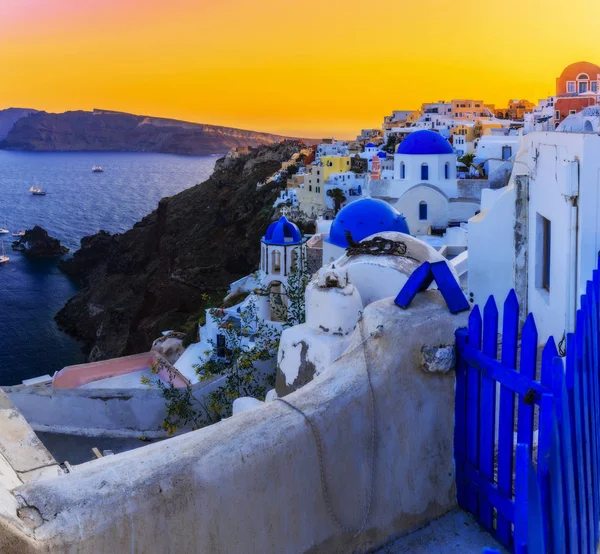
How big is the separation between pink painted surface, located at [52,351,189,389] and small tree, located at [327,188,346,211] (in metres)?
30.6

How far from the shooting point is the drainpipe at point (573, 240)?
19.7ft

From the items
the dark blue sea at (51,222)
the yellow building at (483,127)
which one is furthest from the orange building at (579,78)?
the dark blue sea at (51,222)

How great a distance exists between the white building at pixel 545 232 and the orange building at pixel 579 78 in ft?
179

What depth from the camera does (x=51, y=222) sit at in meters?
95.4

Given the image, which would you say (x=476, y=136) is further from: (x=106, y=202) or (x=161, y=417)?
(x=106, y=202)

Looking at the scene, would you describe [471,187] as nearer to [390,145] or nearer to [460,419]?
[460,419]

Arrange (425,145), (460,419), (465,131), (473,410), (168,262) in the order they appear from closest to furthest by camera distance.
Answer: (473,410) < (460,419) < (425,145) < (168,262) < (465,131)

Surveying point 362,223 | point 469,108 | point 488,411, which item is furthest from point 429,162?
point 469,108

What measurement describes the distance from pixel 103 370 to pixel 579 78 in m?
53.9

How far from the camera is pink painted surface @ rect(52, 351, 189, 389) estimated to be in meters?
15.6

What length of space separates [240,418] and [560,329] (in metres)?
4.43

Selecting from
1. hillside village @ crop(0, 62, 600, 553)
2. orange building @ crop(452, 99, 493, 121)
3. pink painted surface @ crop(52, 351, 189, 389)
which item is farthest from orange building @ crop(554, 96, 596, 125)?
hillside village @ crop(0, 62, 600, 553)

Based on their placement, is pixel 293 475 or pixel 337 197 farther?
pixel 337 197

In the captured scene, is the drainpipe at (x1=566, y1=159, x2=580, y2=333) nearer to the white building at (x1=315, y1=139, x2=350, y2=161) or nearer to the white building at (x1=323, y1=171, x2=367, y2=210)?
the white building at (x1=323, y1=171, x2=367, y2=210)
